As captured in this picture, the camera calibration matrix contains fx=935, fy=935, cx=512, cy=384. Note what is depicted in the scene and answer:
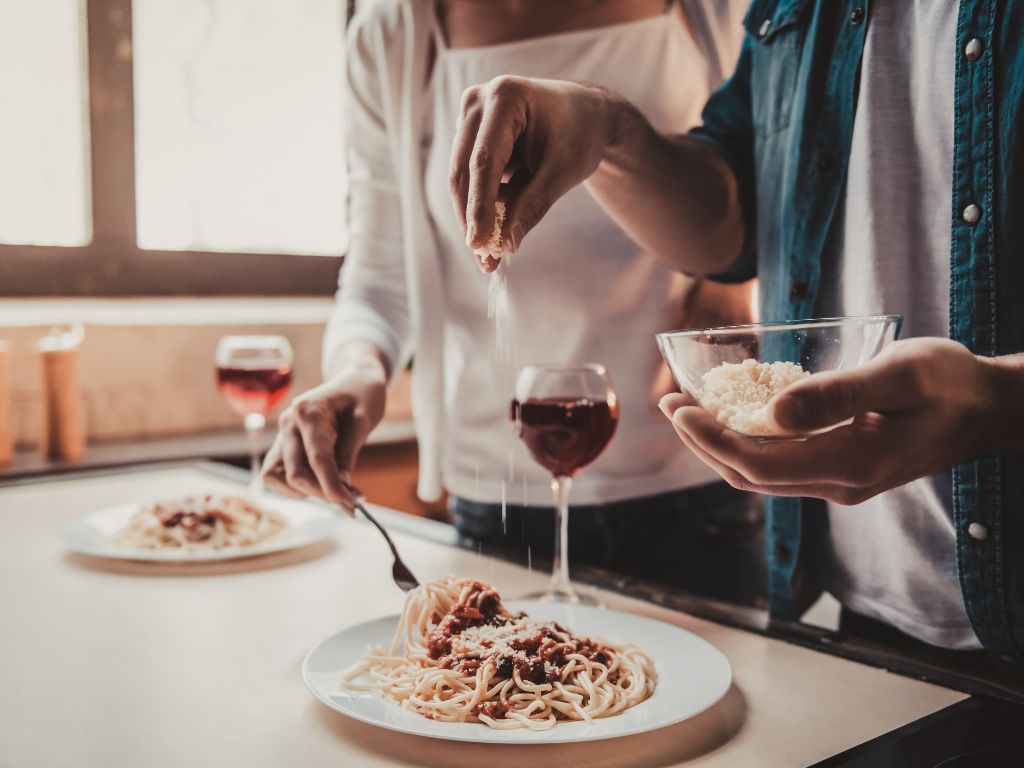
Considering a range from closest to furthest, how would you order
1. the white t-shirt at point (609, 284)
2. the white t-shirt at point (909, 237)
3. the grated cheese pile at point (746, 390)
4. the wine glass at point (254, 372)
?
the grated cheese pile at point (746, 390) → the white t-shirt at point (909, 237) → the white t-shirt at point (609, 284) → the wine glass at point (254, 372)

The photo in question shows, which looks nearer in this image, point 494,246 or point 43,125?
point 494,246

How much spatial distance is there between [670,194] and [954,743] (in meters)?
0.82

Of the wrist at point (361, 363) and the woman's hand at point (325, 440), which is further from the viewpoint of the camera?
the wrist at point (361, 363)

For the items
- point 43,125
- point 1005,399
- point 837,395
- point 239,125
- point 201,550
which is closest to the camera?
point 837,395

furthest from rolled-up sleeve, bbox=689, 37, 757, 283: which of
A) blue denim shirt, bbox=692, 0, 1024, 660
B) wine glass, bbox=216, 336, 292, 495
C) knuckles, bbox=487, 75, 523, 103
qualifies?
wine glass, bbox=216, 336, 292, 495

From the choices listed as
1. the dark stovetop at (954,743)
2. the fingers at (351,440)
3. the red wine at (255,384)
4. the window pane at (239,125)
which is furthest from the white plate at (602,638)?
the window pane at (239,125)

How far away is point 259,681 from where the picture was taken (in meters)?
0.97

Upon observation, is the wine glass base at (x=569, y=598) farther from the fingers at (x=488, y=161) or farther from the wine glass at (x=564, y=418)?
the fingers at (x=488, y=161)

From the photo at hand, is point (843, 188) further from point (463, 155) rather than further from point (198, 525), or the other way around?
point (198, 525)

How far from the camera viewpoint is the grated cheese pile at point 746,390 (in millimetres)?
813

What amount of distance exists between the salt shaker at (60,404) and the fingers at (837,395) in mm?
2328

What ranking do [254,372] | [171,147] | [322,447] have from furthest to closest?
1. [171,147]
2. [254,372]
3. [322,447]

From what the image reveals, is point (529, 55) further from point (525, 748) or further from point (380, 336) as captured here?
point (525, 748)

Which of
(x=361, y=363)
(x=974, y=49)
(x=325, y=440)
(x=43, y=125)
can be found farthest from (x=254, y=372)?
(x=43, y=125)
